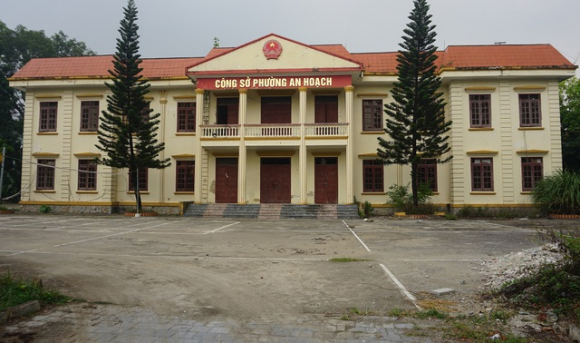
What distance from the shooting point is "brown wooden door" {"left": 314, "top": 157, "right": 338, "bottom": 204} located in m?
21.0

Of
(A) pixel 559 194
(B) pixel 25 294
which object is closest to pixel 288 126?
(A) pixel 559 194

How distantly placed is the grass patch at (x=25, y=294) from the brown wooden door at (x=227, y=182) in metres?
16.3

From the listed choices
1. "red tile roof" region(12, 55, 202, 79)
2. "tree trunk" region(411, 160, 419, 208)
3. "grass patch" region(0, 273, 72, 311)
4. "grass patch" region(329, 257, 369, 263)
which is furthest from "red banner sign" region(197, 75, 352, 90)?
"grass patch" region(0, 273, 72, 311)

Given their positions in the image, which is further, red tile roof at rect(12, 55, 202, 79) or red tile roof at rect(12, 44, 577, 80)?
red tile roof at rect(12, 55, 202, 79)

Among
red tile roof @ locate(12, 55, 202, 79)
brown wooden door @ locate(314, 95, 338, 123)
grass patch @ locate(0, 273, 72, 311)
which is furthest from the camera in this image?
red tile roof @ locate(12, 55, 202, 79)

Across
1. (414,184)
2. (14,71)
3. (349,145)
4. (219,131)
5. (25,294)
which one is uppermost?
(14,71)

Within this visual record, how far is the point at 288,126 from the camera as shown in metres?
19.9

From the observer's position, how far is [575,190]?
55.6 ft

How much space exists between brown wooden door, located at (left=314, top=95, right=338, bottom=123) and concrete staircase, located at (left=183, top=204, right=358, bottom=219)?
17.5 ft

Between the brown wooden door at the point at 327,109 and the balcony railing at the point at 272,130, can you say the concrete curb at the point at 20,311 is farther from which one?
the brown wooden door at the point at 327,109

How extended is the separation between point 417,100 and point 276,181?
8.68 metres

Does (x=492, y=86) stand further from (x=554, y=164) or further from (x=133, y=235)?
(x=133, y=235)

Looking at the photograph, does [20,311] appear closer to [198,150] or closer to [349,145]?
[198,150]

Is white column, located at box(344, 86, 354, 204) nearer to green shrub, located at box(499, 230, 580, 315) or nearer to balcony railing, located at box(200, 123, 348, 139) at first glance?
balcony railing, located at box(200, 123, 348, 139)
